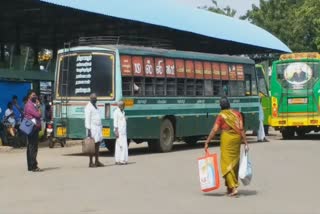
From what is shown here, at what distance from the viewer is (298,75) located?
84.7ft

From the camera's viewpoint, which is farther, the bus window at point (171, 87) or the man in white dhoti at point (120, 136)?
the bus window at point (171, 87)

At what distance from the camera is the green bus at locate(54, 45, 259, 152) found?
18.3 metres

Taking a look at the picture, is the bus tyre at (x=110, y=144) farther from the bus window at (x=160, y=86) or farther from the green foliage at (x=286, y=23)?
the green foliage at (x=286, y=23)

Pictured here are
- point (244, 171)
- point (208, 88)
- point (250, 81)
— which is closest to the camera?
point (244, 171)

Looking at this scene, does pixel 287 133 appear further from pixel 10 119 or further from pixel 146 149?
pixel 10 119

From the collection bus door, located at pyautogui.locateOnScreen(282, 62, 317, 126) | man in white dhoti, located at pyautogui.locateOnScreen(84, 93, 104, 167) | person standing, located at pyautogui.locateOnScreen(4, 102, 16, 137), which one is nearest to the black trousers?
man in white dhoti, located at pyautogui.locateOnScreen(84, 93, 104, 167)

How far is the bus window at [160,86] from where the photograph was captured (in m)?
19.8

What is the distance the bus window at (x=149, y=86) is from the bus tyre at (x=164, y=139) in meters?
1.09

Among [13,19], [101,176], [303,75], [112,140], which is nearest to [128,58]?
[112,140]

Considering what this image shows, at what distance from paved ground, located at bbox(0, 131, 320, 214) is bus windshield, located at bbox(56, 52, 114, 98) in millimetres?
1898

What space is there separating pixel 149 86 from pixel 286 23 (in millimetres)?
46104

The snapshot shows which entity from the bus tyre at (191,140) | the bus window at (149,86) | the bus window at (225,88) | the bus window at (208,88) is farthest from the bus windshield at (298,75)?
the bus window at (149,86)

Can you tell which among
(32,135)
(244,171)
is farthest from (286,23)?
(244,171)

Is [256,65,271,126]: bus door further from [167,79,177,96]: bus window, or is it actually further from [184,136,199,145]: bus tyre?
[167,79,177,96]: bus window
